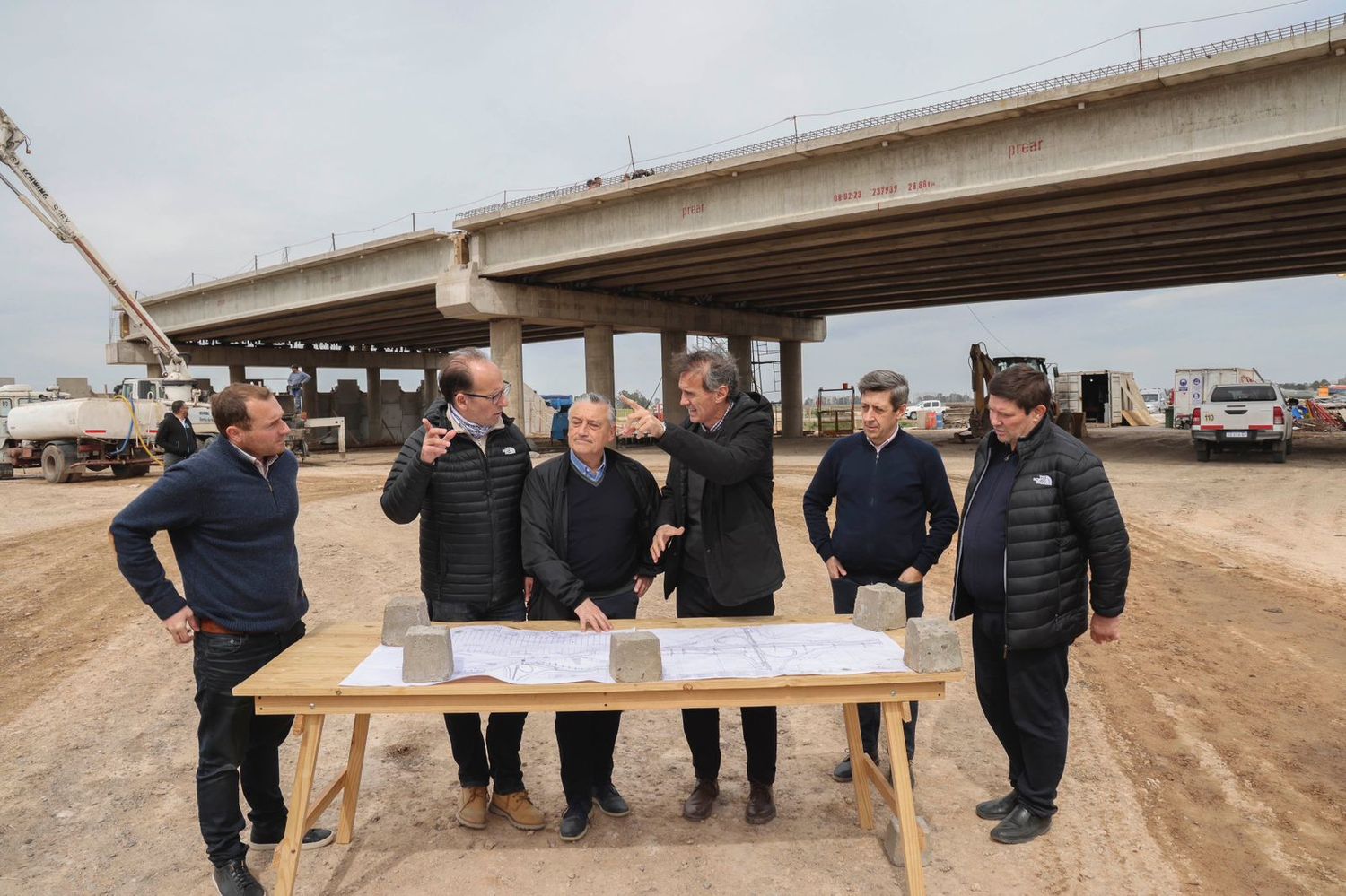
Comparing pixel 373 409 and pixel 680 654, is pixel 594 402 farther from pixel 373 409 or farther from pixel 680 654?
pixel 373 409

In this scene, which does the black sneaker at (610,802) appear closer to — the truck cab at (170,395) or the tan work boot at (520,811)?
the tan work boot at (520,811)

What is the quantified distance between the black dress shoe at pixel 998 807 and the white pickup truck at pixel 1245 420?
58.4 ft

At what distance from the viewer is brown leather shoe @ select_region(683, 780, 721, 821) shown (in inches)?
148

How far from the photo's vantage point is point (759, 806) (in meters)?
3.73

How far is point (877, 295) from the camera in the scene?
99.4 feet

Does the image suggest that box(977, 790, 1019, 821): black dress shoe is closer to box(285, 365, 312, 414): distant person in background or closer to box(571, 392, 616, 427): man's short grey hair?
box(571, 392, 616, 427): man's short grey hair

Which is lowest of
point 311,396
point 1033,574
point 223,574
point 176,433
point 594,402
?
point 1033,574

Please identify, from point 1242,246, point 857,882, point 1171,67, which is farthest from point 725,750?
point 1242,246

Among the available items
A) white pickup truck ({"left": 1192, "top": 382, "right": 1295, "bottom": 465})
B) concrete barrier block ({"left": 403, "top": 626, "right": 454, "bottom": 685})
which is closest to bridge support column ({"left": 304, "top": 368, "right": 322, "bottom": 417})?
white pickup truck ({"left": 1192, "top": 382, "right": 1295, "bottom": 465})

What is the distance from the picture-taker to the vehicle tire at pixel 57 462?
19547 millimetres

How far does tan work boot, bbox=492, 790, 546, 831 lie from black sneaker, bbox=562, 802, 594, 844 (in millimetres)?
119

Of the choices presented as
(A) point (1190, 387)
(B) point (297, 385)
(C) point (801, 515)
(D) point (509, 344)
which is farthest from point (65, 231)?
(A) point (1190, 387)

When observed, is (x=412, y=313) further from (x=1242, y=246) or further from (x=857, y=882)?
(x=857, y=882)

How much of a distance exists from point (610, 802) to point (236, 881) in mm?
1518
